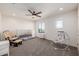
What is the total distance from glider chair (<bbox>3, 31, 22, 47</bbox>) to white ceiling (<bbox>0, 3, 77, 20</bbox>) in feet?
1.98

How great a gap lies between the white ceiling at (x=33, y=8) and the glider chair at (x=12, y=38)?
0.60 m

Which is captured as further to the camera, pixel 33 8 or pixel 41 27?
pixel 41 27

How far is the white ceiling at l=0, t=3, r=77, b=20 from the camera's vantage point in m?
2.46

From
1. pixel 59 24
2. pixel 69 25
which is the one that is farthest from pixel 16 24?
pixel 69 25

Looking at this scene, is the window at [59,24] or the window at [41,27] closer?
the window at [59,24]

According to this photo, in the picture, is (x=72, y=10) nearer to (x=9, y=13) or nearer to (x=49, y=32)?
(x=49, y=32)

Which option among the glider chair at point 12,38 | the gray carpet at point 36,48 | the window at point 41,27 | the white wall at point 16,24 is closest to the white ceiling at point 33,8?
the white wall at point 16,24

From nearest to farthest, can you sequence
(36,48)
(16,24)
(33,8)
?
1. (33,8)
2. (16,24)
3. (36,48)

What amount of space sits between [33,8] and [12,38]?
116cm

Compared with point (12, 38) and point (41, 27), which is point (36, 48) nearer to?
point (41, 27)

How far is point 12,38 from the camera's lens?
8.88 feet

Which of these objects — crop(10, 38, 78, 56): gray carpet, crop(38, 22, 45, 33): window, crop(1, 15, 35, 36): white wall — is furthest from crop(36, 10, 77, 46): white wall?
crop(1, 15, 35, 36): white wall

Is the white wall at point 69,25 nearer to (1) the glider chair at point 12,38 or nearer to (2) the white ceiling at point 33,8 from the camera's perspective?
(2) the white ceiling at point 33,8

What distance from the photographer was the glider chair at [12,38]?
8.78 ft
